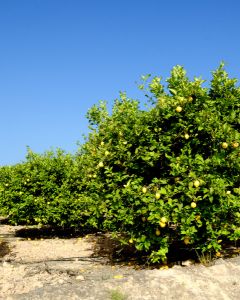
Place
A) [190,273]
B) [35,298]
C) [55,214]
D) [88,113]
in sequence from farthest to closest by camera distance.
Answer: [88,113] → [55,214] → [190,273] → [35,298]

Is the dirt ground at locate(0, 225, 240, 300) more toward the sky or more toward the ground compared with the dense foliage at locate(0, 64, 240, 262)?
more toward the ground

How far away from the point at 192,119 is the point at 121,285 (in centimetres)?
311

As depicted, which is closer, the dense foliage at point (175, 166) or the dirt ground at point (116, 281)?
the dirt ground at point (116, 281)

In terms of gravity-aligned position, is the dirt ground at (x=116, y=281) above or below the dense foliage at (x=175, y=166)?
below

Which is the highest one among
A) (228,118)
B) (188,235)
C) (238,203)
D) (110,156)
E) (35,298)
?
(228,118)

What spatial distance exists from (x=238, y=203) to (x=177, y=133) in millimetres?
1635

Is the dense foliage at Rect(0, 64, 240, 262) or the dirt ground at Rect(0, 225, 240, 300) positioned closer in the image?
the dirt ground at Rect(0, 225, 240, 300)

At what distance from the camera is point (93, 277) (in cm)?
663

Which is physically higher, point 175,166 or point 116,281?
point 175,166

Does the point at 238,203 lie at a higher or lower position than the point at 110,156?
lower

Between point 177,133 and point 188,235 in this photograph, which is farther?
point 177,133

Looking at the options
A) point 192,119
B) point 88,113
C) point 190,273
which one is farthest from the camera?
point 88,113

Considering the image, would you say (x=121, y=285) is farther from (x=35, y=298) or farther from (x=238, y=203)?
(x=238, y=203)

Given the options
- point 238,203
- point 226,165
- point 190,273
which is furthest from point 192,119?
point 190,273
